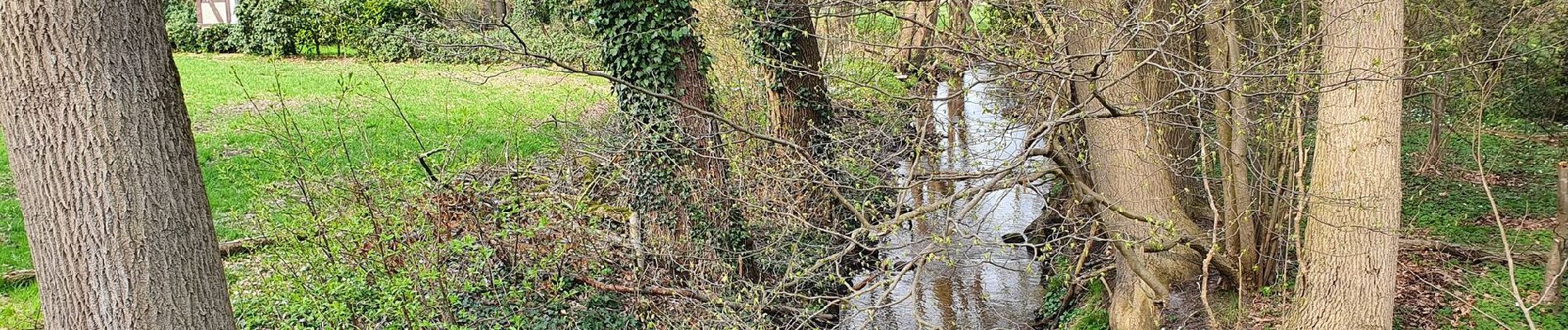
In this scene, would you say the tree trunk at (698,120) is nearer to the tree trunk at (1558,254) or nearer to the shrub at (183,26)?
the tree trunk at (1558,254)

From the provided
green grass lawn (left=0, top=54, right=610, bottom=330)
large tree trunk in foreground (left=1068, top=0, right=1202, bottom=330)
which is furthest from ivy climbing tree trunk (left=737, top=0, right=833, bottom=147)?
large tree trunk in foreground (left=1068, top=0, right=1202, bottom=330)

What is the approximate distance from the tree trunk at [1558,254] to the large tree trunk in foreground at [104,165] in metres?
7.37

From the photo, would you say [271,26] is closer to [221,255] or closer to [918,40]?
[918,40]

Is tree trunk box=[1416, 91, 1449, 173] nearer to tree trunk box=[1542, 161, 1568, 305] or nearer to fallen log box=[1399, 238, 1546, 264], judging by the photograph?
fallen log box=[1399, 238, 1546, 264]

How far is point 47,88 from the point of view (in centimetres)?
366

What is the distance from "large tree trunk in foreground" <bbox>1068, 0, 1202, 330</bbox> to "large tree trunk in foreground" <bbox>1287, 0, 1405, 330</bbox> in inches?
35.8

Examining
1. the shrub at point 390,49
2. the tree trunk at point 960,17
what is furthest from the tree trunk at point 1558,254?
the shrub at point 390,49

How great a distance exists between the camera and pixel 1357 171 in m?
5.59

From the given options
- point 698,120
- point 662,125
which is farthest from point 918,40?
point 662,125

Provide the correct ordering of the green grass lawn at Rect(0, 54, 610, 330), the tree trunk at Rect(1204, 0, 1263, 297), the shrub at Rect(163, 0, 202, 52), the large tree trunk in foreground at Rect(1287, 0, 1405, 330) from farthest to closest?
the shrub at Rect(163, 0, 202, 52)
the green grass lawn at Rect(0, 54, 610, 330)
the tree trunk at Rect(1204, 0, 1263, 297)
the large tree trunk in foreground at Rect(1287, 0, 1405, 330)

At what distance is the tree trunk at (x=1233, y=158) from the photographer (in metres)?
6.44

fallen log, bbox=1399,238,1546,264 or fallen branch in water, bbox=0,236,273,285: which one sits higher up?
fallen branch in water, bbox=0,236,273,285

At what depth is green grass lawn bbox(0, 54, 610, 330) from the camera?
690 centimetres

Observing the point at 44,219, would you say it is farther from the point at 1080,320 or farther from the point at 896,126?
the point at 1080,320
